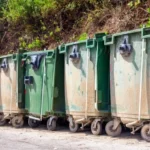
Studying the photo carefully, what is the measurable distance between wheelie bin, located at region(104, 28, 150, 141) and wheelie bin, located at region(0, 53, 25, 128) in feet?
10.1

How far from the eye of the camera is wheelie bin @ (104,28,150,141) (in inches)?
279

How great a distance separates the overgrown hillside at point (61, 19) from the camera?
11.4 metres

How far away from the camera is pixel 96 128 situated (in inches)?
324

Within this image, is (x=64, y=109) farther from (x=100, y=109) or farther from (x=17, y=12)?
(x=17, y=12)

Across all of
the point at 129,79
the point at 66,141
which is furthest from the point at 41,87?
the point at 129,79

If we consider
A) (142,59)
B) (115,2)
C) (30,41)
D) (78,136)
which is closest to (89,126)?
(78,136)

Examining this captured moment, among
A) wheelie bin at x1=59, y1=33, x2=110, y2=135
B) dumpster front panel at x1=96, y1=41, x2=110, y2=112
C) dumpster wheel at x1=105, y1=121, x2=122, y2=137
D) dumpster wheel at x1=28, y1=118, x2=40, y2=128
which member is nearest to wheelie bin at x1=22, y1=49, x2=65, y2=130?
dumpster wheel at x1=28, y1=118, x2=40, y2=128


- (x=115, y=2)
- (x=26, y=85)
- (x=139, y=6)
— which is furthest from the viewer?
(x=115, y=2)

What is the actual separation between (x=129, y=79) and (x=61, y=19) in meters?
7.61

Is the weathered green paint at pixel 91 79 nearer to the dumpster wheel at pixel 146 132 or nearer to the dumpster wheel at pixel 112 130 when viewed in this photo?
the dumpster wheel at pixel 112 130

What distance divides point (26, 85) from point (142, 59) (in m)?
3.87

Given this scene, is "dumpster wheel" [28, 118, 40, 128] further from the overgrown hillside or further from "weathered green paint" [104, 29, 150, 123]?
the overgrown hillside

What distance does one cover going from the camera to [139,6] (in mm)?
11336

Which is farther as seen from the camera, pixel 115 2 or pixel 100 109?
pixel 115 2
